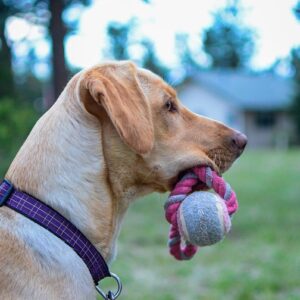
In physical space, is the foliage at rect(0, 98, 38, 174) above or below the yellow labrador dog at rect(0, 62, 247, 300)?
below

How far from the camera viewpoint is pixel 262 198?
40.1 feet

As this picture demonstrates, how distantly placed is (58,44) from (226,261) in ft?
16.4

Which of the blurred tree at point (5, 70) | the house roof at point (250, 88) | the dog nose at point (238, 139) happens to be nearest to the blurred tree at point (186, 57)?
the house roof at point (250, 88)

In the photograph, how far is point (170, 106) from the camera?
2.92 m

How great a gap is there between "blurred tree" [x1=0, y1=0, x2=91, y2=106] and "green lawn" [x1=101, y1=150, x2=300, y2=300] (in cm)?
288

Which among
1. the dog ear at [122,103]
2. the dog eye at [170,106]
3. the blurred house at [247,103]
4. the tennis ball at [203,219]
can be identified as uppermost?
the dog ear at [122,103]

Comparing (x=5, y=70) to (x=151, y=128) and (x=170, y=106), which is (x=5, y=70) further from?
(x=151, y=128)

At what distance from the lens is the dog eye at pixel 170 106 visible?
2.90 m

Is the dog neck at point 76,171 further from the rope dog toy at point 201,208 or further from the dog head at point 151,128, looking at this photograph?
the rope dog toy at point 201,208

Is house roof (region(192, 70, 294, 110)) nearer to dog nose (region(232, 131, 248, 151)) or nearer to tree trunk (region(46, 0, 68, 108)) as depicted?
tree trunk (region(46, 0, 68, 108))

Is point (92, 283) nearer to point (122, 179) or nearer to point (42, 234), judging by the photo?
point (42, 234)

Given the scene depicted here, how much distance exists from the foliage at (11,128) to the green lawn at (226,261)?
7.72 ft

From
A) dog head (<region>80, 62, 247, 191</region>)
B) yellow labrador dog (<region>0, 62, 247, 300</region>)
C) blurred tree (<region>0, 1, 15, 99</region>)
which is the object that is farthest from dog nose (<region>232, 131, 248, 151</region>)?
blurred tree (<region>0, 1, 15, 99</region>)

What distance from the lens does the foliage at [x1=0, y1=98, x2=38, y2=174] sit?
9.33 m
